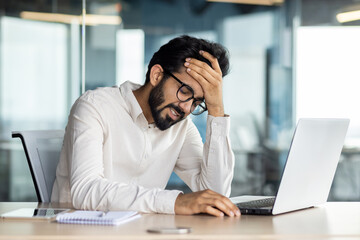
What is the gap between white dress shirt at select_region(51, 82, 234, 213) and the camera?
216cm

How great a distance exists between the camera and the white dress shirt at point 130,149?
2158mm

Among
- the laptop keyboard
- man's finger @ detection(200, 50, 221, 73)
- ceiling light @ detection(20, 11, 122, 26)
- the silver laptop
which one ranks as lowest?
the laptop keyboard

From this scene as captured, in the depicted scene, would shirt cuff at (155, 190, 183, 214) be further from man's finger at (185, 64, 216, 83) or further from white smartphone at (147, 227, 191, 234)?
man's finger at (185, 64, 216, 83)

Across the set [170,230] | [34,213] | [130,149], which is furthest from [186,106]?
[170,230]

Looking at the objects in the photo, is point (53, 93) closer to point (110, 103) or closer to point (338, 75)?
point (338, 75)

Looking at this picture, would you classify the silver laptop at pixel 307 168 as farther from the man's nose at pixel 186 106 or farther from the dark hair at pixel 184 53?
the dark hair at pixel 184 53

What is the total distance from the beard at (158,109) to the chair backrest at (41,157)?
1.57ft

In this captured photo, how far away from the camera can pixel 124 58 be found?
17.6ft

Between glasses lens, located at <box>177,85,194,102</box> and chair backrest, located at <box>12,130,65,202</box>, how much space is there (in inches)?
24.7

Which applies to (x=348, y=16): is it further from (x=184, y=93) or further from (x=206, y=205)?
(x=206, y=205)

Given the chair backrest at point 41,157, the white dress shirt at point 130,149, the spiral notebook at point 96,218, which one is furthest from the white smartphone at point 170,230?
the chair backrest at point 41,157

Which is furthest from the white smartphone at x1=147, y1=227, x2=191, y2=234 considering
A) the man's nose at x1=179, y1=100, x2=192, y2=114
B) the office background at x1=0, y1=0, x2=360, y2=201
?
the office background at x1=0, y1=0, x2=360, y2=201

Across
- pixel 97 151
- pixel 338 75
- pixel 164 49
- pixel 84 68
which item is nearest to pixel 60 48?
pixel 84 68

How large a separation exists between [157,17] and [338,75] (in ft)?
5.92
